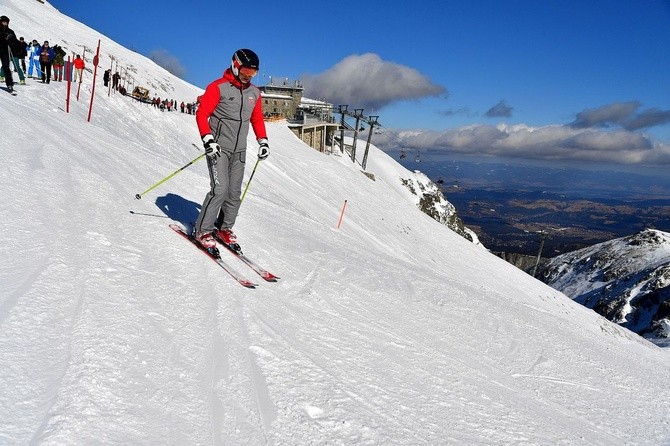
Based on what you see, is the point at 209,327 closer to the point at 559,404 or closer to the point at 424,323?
the point at 424,323

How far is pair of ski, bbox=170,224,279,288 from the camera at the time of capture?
552 cm

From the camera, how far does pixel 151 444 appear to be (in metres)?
2.36

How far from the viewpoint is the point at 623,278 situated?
110 meters

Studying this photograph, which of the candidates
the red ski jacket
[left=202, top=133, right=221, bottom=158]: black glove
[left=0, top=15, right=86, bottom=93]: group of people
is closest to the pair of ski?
[left=202, top=133, right=221, bottom=158]: black glove

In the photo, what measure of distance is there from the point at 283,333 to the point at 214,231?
3363mm

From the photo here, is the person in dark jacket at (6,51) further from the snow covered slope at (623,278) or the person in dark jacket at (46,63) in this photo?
the snow covered slope at (623,278)

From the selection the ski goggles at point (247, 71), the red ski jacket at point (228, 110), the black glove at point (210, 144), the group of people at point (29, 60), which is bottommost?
the black glove at point (210, 144)

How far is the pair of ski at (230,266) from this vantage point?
552 cm

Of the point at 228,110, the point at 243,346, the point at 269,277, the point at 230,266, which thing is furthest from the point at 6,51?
the point at 243,346

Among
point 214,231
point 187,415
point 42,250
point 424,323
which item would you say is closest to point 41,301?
point 42,250

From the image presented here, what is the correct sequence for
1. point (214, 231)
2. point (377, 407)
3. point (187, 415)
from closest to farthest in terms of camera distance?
1. point (187, 415)
2. point (377, 407)
3. point (214, 231)

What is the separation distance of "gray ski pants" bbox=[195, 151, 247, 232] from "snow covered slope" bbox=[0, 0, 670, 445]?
0.58m

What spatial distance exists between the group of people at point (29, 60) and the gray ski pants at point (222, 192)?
10944 mm

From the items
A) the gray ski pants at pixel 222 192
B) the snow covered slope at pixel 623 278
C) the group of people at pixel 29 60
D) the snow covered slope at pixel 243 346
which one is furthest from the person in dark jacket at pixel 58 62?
the snow covered slope at pixel 623 278
